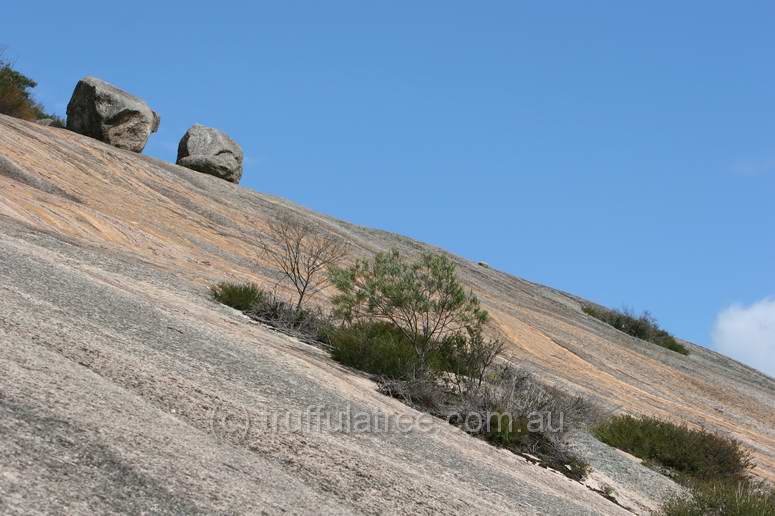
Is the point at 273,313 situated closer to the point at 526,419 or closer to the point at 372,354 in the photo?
the point at 372,354

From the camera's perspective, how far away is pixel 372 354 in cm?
1347

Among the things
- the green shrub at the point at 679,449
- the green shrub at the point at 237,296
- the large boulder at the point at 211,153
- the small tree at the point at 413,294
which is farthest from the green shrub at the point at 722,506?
the large boulder at the point at 211,153

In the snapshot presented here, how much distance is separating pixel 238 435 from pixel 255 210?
2067 centimetres

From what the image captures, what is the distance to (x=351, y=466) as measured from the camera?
7672mm

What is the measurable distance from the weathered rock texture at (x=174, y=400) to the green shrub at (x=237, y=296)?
0.36m

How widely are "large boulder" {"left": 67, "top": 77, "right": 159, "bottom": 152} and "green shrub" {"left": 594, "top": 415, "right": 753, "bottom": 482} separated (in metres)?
21.7

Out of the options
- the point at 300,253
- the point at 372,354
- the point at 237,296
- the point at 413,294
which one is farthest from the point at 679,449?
the point at 300,253

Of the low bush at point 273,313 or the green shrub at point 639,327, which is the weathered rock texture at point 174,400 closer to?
the low bush at point 273,313

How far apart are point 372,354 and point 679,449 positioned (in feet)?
18.7

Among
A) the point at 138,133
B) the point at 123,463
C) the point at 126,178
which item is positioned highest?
the point at 138,133

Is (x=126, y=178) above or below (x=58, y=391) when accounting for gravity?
above

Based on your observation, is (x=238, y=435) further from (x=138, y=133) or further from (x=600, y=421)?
(x=138, y=133)

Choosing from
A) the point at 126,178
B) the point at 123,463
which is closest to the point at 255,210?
the point at 126,178

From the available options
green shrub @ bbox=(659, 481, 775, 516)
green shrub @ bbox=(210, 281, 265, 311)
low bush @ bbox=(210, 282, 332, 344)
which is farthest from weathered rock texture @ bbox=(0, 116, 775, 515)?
green shrub @ bbox=(659, 481, 775, 516)
